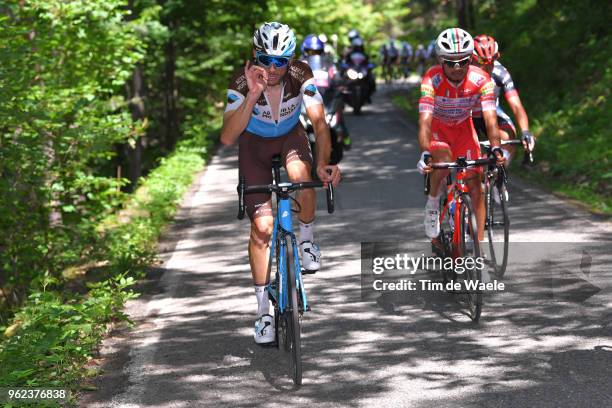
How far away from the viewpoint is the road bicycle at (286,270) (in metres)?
6.20

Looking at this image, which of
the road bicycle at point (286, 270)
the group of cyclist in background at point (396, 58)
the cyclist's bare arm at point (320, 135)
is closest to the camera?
the road bicycle at point (286, 270)

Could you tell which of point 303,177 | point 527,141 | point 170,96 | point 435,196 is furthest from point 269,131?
point 170,96

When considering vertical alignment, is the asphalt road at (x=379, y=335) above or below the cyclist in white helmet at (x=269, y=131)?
below

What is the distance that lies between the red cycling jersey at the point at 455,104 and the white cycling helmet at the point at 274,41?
2.22 meters

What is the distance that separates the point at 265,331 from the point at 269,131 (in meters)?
1.41

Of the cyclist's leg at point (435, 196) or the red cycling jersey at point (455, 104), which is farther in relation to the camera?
the cyclist's leg at point (435, 196)

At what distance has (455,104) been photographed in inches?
336

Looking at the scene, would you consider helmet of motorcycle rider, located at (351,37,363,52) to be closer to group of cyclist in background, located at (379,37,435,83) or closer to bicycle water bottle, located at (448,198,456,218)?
group of cyclist in background, located at (379,37,435,83)

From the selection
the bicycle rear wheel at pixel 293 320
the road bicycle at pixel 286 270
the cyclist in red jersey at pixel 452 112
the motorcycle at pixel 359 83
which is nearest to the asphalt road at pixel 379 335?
the bicycle rear wheel at pixel 293 320

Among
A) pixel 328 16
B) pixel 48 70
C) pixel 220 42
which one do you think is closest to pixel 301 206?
pixel 48 70

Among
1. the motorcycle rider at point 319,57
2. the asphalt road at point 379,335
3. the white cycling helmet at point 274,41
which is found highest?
the motorcycle rider at point 319,57

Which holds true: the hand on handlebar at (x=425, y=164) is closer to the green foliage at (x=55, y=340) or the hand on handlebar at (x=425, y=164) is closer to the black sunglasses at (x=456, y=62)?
the black sunglasses at (x=456, y=62)

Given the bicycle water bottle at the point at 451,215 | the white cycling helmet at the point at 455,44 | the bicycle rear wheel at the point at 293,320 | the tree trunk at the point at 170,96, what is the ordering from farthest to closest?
the tree trunk at the point at 170,96, the bicycle water bottle at the point at 451,215, the white cycling helmet at the point at 455,44, the bicycle rear wheel at the point at 293,320

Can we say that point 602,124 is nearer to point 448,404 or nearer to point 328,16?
point 448,404
